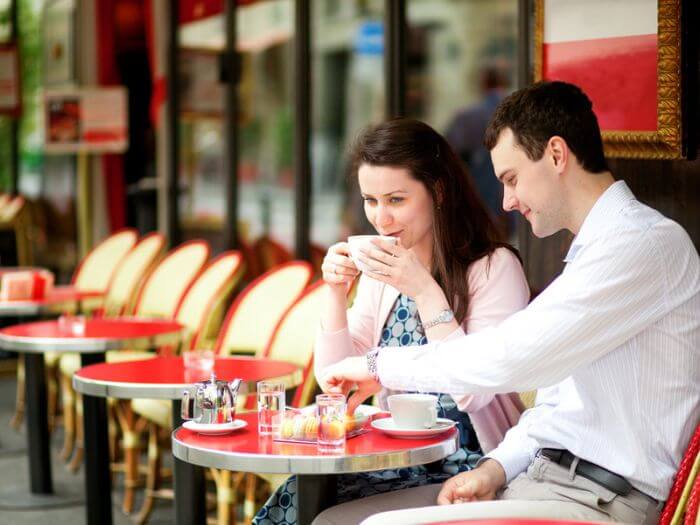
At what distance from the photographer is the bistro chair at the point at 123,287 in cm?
600

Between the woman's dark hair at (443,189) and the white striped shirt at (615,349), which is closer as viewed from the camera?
the white striped shirt at (615,349)

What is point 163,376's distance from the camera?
365cm

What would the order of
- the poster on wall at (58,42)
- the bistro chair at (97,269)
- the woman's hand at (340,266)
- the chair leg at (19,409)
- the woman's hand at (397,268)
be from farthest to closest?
the poster on wall at (58,42) → the chair leg at (19,409) → the bistro chair at (97,269) → the woman's hand at (340,266) → the woman's hand at (397,268)

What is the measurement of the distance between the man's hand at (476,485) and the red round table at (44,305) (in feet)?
11.0

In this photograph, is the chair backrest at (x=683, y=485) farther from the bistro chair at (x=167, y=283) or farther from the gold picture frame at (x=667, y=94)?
the bistro chair at (x=167, y=283)

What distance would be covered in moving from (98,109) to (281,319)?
4.64 meters

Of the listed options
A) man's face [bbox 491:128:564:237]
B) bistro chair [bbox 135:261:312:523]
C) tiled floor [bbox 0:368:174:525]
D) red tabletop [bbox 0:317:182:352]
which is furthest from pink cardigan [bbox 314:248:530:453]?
tiled floor [bbox 0:368:174:525]

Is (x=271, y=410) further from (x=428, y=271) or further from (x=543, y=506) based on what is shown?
(x=543, y=506)

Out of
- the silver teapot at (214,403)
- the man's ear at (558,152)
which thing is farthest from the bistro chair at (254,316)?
the man's ear at (558,152)

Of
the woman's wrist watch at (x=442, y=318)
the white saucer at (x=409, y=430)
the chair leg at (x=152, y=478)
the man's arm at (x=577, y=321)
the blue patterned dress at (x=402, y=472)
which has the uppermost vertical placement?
the man's arm at (x=577, y=321)

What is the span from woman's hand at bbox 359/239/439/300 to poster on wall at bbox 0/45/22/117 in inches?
309

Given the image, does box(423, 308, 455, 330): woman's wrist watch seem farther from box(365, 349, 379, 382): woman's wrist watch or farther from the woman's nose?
the woman's nose

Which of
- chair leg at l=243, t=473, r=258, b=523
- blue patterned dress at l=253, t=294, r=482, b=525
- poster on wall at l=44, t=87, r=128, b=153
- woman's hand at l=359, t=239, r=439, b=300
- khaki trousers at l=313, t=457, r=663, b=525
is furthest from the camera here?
poster on wall at l=44, t=87, r=128, b=153

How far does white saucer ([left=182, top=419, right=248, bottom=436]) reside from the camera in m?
2.76
